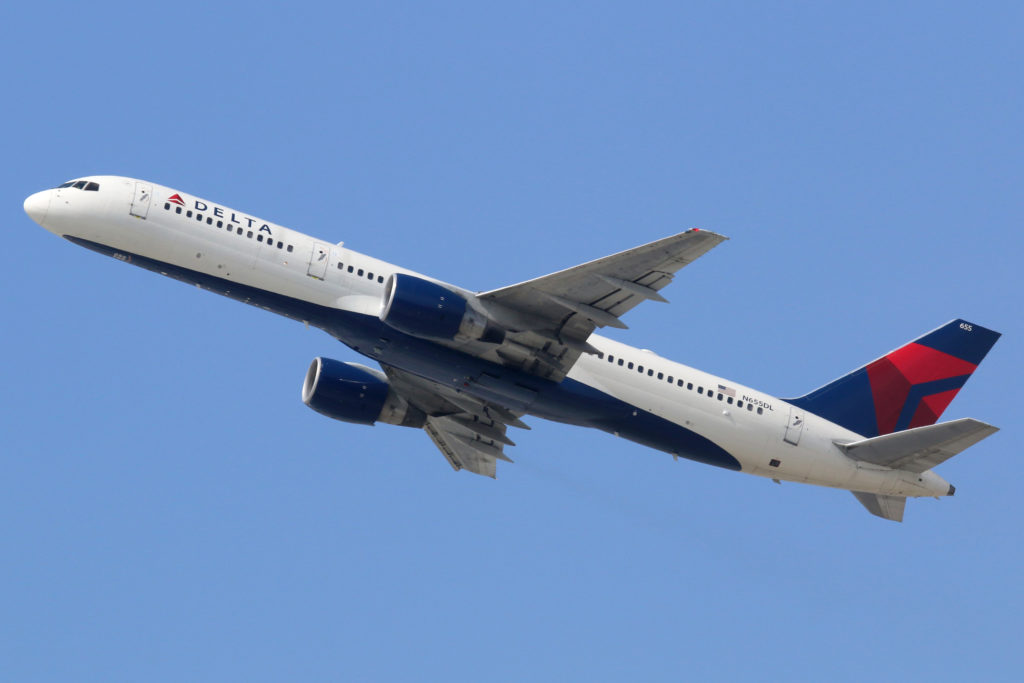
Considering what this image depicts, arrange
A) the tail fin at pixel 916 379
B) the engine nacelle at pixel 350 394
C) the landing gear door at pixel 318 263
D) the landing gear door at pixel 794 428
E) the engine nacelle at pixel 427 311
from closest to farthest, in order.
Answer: the engine nacelle at pixel 427 311
the landing gear door at pixel 318 263
the landing gear door at pixel 794 428
the engine nacelle at pixel 350 394
the tail fin at pixel 916 379

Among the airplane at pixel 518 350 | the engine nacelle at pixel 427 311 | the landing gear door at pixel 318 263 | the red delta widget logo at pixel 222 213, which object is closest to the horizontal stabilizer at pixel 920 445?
the airplane at pixel 518 350

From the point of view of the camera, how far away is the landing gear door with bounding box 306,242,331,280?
124ft

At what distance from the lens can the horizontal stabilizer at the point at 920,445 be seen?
3805cm

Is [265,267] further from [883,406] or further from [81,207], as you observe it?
[883,406]

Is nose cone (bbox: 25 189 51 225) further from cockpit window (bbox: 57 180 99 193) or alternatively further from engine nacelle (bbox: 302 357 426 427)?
engine nacelle (bbox: 302 357 426 427)

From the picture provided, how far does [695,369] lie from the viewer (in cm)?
4134

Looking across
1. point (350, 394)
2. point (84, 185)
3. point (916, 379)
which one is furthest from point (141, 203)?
point (916, 379)

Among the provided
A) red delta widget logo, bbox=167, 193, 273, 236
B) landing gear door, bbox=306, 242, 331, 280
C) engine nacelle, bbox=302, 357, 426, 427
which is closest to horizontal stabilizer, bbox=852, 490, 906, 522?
engine nacelle, bbox=302, 357, 426, 427

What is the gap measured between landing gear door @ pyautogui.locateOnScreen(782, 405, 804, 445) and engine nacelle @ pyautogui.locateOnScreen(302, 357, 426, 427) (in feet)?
46.3

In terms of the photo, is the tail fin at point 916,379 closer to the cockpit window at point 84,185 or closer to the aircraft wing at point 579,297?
the aircraft wing at point 579,297

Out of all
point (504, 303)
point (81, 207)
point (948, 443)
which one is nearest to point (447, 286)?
point (504, 303)

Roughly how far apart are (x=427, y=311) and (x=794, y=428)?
1462 cm

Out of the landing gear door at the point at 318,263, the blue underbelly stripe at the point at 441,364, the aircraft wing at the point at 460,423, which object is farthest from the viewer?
the aircraft wing at the point at 460,423

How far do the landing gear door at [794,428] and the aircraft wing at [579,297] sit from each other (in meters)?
8.62
